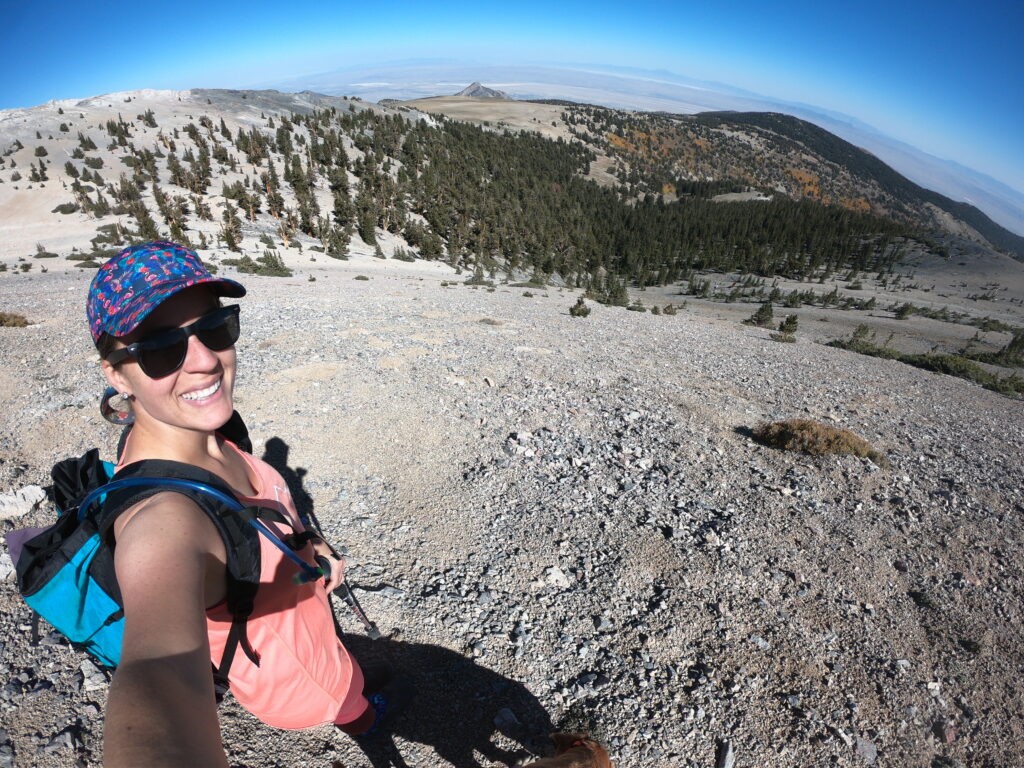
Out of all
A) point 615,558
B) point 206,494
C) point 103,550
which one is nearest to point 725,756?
point 615,558

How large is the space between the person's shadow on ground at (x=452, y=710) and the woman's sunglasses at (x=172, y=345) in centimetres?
257

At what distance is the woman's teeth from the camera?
1.61 meters

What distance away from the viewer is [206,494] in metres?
1.42

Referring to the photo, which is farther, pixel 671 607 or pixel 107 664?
pixel 671 607

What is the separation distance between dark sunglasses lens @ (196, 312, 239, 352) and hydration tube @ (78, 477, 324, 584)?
0.53 m

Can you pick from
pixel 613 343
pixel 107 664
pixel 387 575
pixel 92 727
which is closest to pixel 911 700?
pixel 387 575

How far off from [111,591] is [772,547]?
5037mm

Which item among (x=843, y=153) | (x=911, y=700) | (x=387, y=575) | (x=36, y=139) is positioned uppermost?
(x=843, y=153)

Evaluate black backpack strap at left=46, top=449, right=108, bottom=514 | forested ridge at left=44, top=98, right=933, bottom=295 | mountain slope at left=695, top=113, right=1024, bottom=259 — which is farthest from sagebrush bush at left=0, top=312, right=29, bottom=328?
mountain slope at left=695, top=113, right=1024, bottom=259

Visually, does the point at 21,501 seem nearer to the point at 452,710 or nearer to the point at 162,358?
the point at 162,358

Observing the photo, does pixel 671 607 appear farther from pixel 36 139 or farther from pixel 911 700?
pixel 36 139

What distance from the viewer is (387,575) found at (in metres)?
3.83

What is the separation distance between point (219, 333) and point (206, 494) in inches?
24.6

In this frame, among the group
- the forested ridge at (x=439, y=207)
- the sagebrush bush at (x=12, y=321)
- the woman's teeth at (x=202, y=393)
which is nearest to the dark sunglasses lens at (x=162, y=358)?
the woman's teeth at (x=202, y=393)
